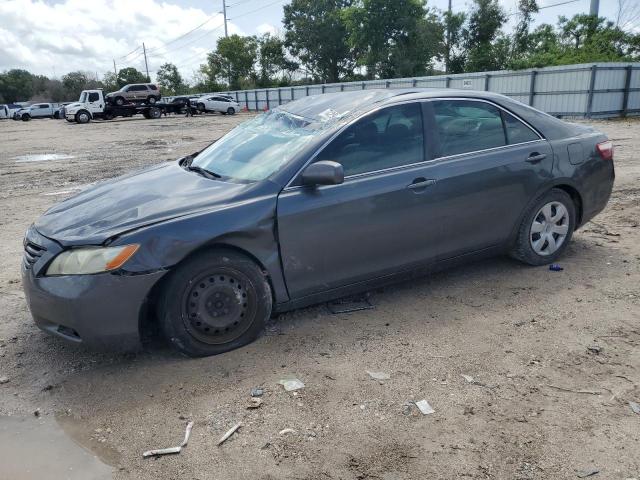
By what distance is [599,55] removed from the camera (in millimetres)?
28438

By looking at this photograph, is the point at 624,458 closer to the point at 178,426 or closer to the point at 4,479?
the point at 178,426

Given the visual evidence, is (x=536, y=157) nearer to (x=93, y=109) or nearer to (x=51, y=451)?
(x=51, y=451)

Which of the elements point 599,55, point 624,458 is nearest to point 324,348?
point 624,458

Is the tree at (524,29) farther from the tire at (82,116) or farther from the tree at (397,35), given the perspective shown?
the tire at (82,116)

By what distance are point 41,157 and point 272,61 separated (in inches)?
2228

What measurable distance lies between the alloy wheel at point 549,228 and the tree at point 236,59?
67461mm

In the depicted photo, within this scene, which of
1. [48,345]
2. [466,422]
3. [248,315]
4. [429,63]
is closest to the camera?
[466,422]

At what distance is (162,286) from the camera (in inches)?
128

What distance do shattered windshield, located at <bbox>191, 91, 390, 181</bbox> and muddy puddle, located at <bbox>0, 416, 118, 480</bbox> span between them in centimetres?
190

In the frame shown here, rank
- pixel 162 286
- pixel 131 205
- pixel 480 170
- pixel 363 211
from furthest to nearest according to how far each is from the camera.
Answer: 1. pixel 480 170
2. pixel 363 211
3. pixel 131 205
4. pixel 162 286

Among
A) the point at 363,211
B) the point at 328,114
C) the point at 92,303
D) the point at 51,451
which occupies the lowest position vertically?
the point at 51,451

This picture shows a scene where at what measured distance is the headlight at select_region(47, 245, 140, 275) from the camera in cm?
308

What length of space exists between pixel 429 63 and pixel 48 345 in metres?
50.4

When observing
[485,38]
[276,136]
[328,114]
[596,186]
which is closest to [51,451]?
[276,136]
